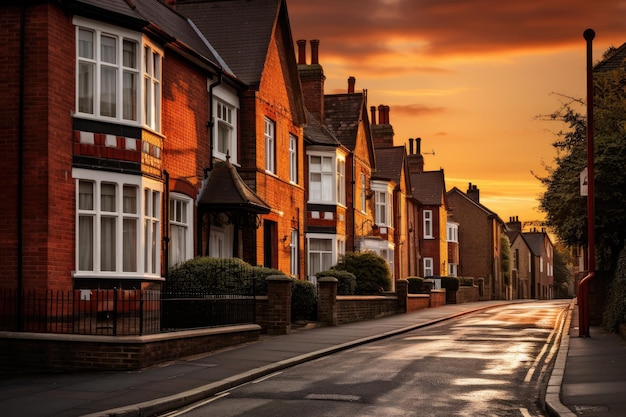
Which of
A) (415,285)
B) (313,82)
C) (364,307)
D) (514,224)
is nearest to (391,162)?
(415,285)

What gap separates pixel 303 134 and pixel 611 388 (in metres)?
24.3

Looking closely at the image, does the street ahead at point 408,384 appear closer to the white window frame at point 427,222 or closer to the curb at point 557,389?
the curb at point 557,389

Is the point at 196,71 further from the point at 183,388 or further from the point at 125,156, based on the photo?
the point at 183,388

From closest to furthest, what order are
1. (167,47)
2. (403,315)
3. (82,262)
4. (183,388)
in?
1. (183,388)
2. (82,262)
3. (167,47)
4. (403,315)

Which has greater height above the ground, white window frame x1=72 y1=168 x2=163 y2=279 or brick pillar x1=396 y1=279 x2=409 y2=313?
white window frame x1=72 y1=168 x2=163 y2=279

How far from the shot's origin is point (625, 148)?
2464 centimetres

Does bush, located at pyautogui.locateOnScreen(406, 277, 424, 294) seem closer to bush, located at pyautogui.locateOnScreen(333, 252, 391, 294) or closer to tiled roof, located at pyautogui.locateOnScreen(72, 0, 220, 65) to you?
bush, located at pyautogui.locateOnScreen(333, 252, 391, 294)

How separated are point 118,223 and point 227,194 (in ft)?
18.1

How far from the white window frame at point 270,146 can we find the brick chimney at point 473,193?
178ft

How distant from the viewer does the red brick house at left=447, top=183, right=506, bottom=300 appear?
76.9 metres

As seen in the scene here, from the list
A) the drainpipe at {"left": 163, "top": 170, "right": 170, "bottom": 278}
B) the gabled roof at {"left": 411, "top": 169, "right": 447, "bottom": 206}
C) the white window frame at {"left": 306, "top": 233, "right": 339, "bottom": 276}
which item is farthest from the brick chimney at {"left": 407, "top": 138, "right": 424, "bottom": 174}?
the drainpipe at {"left": 163, "top": 170, "right": 170, "bottom": 278}

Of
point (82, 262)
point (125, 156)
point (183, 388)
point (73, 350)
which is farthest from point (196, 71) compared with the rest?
point (183, 388)

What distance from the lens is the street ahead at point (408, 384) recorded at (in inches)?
473

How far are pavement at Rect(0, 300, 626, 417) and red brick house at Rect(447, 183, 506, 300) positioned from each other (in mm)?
55982
